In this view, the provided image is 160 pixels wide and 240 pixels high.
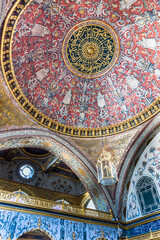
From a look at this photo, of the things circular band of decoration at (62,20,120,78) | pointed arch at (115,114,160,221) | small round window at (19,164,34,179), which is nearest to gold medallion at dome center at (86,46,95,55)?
circular band of decoration at (62,20,120,78)

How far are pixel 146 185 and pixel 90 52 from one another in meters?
7.34

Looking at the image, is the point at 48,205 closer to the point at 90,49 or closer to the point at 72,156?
the point at 72,156

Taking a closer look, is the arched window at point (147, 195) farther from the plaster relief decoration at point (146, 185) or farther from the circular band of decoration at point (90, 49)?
the circular band of decoration at point (90, 49)

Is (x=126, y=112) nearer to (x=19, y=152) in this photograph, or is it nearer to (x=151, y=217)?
(x=151, y=217)

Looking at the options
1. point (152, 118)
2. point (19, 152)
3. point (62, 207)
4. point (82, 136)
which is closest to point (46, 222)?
point (62, 207)

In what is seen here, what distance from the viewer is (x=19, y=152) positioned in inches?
446

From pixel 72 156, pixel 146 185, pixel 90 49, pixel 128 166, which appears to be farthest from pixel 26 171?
pixel 90 49

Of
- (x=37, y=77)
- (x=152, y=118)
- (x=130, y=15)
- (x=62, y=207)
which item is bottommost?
(x=62, y=207)

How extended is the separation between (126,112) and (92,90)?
2.35 m

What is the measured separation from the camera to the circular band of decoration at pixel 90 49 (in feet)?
29.6

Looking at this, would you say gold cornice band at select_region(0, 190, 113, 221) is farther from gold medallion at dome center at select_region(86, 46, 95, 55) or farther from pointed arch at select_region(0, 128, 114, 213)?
gold medallion at dome center at select_region(86, 46, 95, 55)

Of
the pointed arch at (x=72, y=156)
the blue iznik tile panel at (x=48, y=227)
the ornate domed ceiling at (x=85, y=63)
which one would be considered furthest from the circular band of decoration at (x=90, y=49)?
the blue iznik tile panel at (x=48, y=227)

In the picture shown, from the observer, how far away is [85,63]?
10.0 m

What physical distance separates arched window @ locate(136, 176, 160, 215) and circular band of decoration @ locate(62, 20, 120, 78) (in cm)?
611
